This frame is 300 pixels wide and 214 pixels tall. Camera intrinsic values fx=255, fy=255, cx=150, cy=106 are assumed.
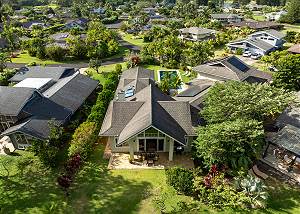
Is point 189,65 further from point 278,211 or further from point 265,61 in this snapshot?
point 278,211

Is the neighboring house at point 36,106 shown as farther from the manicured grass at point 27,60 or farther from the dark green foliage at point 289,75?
the dark green foliage at point 289,75

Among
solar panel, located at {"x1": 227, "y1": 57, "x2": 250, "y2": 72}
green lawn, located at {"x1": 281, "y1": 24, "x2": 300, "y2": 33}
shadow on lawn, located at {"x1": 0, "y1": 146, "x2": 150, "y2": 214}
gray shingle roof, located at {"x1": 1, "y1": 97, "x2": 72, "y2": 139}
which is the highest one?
solar panel, located at {"x1": 227, "y1": 57, "x2": 250, "y2": 72}

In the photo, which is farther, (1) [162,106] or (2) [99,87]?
(2) [99,87]

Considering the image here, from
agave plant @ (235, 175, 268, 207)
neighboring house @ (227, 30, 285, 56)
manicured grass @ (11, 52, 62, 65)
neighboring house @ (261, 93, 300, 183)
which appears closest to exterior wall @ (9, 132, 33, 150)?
agave plant @ (235, 175, 268, 207)

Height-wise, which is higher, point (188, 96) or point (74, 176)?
point (188, 96)

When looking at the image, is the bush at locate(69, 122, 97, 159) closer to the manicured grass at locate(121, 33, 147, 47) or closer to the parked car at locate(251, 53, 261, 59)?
the parked car at locate(251, 53, 261, 59)

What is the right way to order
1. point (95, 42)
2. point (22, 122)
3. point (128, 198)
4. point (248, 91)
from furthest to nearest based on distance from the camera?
1. point (95, 42)
2. point (22, 122)
3. point (248, 91)
4. point (128, 198)

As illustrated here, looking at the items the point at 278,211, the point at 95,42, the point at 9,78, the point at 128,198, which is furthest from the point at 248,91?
the point at 95,42
